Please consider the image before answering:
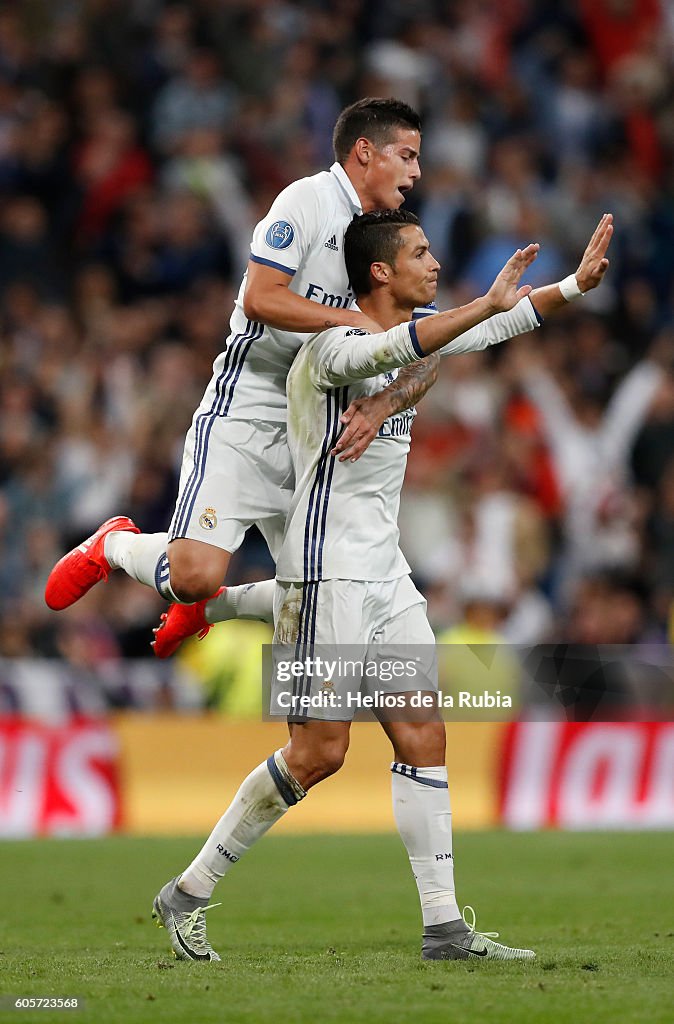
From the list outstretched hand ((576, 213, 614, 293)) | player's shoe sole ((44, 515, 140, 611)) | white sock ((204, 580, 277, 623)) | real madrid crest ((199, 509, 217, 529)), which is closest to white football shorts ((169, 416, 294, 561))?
real madrid crest ((199, 509, 217, 529))

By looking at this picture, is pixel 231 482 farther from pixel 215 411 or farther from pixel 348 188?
pixel 348 188

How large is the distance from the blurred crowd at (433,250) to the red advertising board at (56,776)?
0.98 m

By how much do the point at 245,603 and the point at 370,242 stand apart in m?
1.64

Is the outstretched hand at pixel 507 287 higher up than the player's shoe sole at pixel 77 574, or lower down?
higher up

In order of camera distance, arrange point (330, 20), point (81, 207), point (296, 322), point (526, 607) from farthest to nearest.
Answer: point (330, 20) → point (81, 207) → point (526, 607) → point (296, 322)

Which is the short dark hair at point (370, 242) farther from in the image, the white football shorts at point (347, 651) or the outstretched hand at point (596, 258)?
the white football shorts at point (347, 651)

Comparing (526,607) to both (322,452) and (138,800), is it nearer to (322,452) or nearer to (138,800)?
(138,800)

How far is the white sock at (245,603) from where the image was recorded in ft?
23.4

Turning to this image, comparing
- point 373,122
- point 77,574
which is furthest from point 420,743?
point 373,122

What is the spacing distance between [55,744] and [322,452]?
23.5 ft

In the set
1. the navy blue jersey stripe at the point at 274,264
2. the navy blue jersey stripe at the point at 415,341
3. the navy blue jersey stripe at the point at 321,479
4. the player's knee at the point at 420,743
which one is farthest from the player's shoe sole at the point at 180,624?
the navy blue jersey stripe at the point at 415,341

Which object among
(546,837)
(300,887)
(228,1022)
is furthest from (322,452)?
(546,837)

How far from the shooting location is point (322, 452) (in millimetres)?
6531

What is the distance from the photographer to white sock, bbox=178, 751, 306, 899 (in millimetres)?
6473
